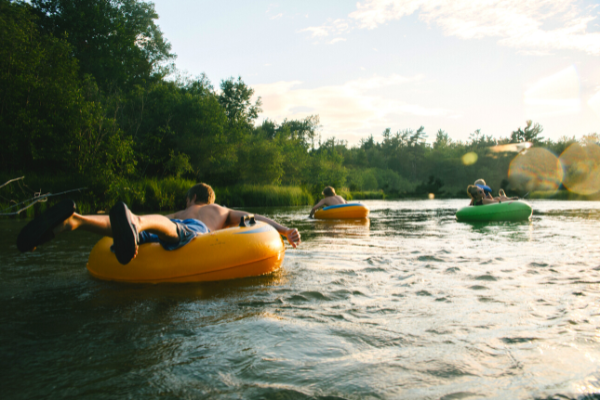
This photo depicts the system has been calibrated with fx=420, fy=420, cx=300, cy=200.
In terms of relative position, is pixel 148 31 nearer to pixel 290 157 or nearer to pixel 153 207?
pixel 290 157

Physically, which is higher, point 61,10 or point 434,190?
point 61,10

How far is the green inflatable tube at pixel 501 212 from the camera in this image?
36.2 ft

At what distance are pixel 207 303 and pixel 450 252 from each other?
3.88 meters

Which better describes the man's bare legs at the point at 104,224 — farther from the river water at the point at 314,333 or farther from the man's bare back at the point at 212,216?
the man's bare back at the point at 212,216

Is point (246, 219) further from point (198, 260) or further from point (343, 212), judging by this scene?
point (343, 212)

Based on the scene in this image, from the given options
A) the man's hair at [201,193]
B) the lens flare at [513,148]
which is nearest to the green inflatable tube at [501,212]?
the man's hair at [201,193]

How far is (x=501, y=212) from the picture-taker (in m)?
11.1

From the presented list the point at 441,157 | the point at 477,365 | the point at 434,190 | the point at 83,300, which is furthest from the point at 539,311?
the point at 441,157

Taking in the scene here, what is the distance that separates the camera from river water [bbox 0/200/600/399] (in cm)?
191

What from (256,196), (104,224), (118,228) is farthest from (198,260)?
(256,196)

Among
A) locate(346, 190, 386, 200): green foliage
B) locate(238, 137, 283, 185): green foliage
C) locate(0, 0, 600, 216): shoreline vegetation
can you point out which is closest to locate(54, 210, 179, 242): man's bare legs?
locate(0, 0, 600, 216): shoreline vegetation

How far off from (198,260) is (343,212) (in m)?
8.48

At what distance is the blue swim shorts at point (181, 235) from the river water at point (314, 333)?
0.39 m

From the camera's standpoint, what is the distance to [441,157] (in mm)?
72938
